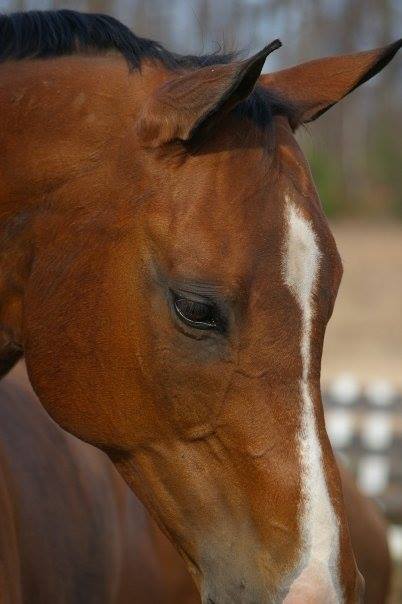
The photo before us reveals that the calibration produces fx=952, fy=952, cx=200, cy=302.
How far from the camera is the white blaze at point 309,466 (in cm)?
180

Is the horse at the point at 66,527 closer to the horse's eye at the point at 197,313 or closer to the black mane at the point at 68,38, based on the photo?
the horse's eye at the point at 197,313

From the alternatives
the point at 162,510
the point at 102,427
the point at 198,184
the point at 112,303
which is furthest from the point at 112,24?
the point at 162,510

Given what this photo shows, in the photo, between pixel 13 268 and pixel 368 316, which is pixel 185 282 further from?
pixel 368 316

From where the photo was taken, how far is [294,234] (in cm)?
196

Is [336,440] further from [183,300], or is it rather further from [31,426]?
[183,300]

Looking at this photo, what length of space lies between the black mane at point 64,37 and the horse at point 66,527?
3.45 feet

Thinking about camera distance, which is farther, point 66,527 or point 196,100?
point 66,527

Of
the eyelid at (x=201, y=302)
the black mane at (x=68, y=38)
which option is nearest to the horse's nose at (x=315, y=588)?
the eyelid at (x=201, y=302)

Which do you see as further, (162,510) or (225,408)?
(162,510)

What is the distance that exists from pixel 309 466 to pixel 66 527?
1.14 metres

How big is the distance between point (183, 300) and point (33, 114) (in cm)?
62

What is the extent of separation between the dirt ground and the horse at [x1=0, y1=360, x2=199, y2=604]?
18.0 ft

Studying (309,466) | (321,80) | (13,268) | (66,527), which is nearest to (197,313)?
(309,466)

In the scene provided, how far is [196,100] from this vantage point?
197 cm
